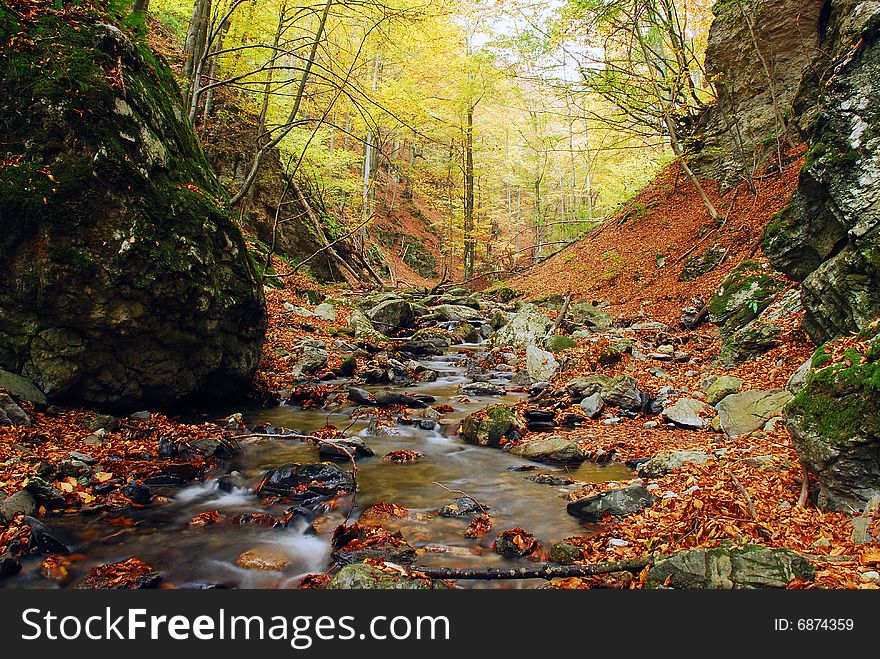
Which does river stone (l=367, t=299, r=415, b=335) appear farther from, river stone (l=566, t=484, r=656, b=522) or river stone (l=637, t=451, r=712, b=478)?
river stone (l=566, t=484, r=656, b=522)

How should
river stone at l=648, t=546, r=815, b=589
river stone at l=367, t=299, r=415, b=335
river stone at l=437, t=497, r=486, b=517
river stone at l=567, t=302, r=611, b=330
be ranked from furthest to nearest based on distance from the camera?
river stone at l=367, t=299, r=415, b=335 < river stone at l=567, t=302, r=611, b=330 < river stone at l=437, t=497, r=486, b=517 < river stone at l=648, t=546, r=815, b=589

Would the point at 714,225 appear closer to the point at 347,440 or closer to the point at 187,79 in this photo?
the point at 347,440

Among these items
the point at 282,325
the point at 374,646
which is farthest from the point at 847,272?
the point at 282,325

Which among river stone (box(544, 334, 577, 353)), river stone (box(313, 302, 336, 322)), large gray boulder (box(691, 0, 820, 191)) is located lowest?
river stone (box(544, 334, 577, 353))

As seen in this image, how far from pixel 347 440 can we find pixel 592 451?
9.81 feet

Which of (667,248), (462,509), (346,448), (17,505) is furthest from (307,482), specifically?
(667,248)

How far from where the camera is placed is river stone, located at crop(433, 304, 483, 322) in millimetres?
15992

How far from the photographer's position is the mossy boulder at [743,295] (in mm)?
8180

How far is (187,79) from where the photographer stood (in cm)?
850

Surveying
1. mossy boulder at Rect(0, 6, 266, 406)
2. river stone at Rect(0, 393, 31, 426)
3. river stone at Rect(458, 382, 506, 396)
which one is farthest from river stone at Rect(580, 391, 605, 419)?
river stone at Rect(0, 393, 31, 426)

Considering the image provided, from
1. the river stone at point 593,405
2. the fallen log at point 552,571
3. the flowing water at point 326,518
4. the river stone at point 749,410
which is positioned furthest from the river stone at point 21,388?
the river stone at point 749,410

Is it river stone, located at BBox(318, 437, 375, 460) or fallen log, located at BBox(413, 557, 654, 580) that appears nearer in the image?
fallen log, located at BBox(413, 557, 654, 580)

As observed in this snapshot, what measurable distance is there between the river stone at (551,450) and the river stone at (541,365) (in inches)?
122

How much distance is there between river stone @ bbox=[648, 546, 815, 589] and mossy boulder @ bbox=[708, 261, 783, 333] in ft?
21.6
